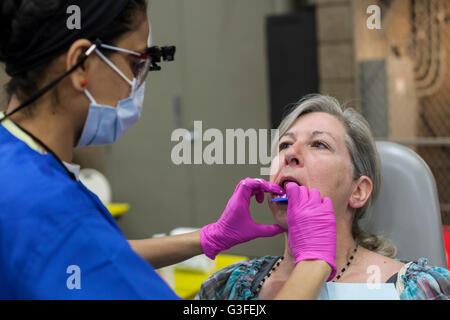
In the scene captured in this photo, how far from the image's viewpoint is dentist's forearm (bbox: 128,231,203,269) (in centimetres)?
131

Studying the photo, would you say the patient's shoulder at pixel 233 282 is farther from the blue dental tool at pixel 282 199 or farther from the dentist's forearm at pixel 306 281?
the dentist's forearm at pixel 306 281

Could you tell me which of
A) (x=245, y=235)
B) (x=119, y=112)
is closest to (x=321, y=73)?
(x=245, y=235)

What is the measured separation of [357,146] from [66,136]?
2.86ft

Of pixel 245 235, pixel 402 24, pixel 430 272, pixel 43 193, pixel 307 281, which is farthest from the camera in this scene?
pixel 402 24

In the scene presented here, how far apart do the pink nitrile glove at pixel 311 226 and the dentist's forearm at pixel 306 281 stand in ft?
0.07

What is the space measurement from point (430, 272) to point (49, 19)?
3.64 feet

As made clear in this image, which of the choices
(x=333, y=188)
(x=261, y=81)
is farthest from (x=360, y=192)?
(x=261, y=81)

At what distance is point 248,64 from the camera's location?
3.44 metres

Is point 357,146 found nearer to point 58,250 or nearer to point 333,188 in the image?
point 333,188

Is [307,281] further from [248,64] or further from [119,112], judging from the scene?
[248,64]

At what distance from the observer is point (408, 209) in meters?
1.52

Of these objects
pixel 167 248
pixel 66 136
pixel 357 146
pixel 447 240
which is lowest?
pixel 447 240

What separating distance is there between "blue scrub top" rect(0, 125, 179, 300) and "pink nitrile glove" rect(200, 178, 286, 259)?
50 cm

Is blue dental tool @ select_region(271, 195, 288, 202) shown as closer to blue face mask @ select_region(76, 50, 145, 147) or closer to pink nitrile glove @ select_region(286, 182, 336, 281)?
pink nitrile glove @ select_region(286, 182, 336, 281)
